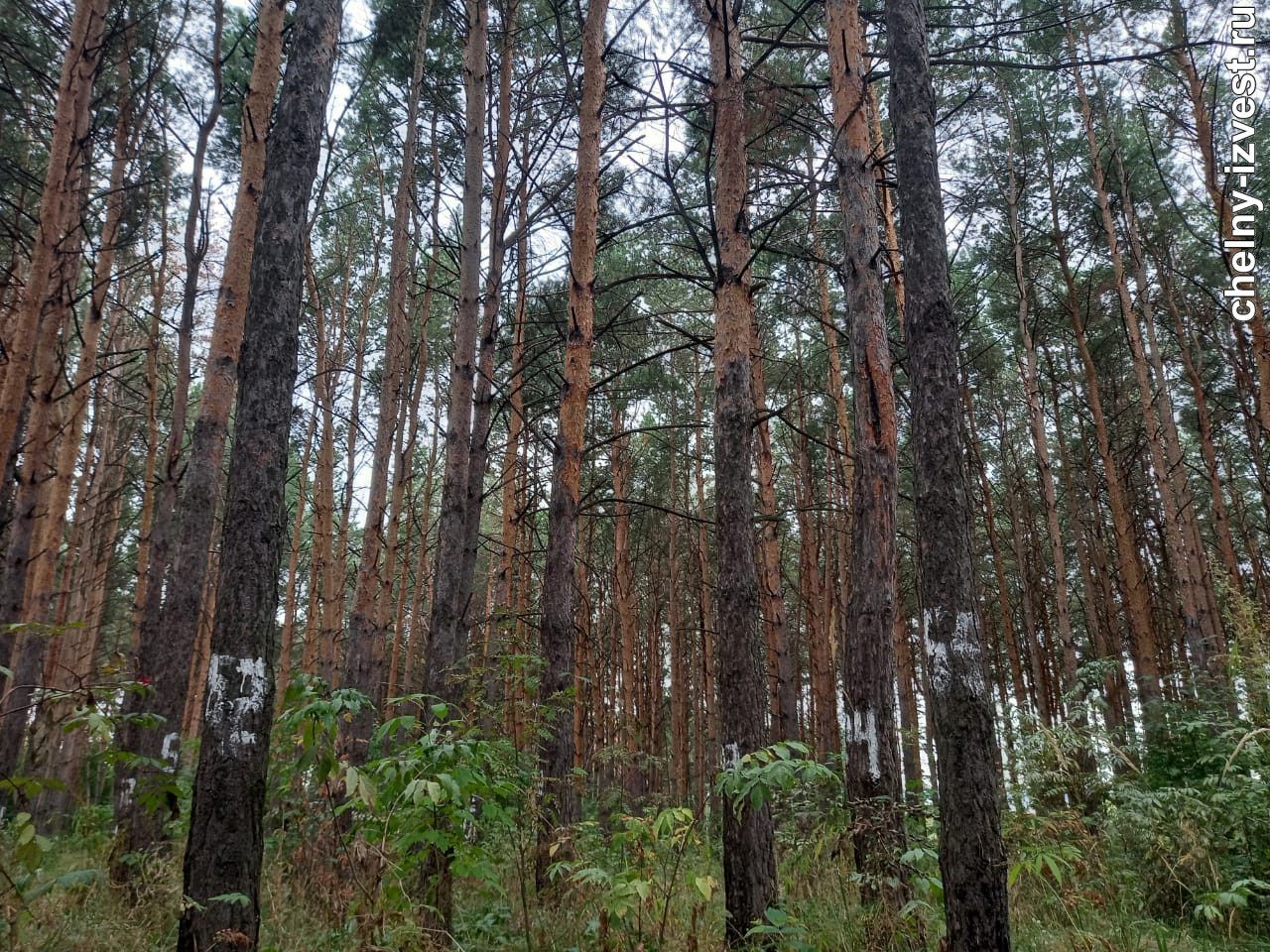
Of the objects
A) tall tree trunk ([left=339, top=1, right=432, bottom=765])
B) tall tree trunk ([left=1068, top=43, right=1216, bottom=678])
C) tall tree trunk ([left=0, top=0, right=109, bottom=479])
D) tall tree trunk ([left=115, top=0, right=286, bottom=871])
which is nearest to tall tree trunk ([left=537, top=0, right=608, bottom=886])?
tall tree trunk ([left=339, top=1, right=432, bottom=765])

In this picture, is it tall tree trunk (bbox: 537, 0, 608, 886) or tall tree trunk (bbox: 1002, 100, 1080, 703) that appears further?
tall tree trunk (bbox: 1002, 100, 1080, 703)

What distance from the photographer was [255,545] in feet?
11.5

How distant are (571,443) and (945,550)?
4208 mm

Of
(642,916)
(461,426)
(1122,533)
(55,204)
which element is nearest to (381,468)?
(461,426)

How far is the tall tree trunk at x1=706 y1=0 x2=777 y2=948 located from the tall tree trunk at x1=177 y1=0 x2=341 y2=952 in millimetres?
2455

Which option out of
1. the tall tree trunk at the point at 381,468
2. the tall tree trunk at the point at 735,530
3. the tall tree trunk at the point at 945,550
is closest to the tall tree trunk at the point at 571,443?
the tall tree trunk at the point at 735,530

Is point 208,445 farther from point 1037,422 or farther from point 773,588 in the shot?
point 1037,422

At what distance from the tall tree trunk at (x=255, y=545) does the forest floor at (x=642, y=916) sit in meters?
0.43

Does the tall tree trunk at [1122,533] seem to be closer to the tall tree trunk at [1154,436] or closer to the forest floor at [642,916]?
the tall tree trunk at [1154,436]

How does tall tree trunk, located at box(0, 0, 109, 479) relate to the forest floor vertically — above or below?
above

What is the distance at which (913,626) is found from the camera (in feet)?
91.2

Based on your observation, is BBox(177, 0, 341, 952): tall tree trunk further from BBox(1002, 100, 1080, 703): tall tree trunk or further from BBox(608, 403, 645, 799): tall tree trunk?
BBox(1002, 100, 1080, 703): tall tree trunk

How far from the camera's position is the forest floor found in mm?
3568

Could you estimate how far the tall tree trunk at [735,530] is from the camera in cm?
429
